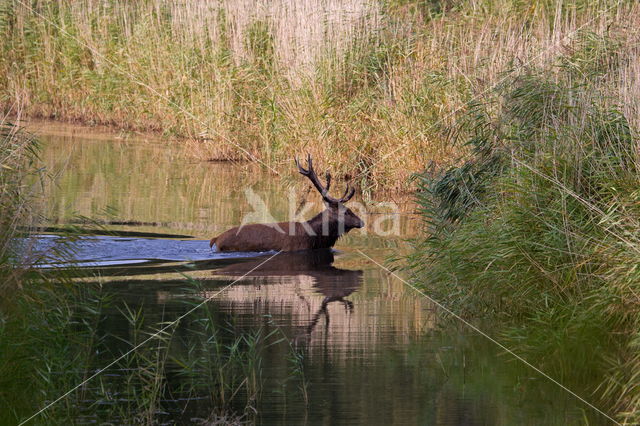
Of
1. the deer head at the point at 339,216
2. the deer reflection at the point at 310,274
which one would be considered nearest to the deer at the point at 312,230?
the deer head at the point at 339,216

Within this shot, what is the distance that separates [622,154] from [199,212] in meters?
6.90

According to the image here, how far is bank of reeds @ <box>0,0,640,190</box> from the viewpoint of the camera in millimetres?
15000

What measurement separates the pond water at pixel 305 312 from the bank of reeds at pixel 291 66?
42.1 inches

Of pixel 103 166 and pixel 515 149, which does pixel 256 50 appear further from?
pixel 515 149

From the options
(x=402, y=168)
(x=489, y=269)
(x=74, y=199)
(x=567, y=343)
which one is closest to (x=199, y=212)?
(x=74, y=199)

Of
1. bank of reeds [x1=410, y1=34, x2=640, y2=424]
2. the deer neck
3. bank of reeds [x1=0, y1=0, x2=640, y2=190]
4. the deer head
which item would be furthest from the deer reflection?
bank of reeds [x1=0, y1=0, x2=640, y2=190]

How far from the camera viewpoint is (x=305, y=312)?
8.95 metres

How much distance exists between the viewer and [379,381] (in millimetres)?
6887

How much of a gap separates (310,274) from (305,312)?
6.54ft

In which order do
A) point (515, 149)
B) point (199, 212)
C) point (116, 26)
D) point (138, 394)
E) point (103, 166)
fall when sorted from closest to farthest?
point (138, 394) < point (515, 149) < point (199, 212) < point (103, 166) < point (116, 26)

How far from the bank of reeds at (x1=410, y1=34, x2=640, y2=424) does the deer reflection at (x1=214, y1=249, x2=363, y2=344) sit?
0.76m

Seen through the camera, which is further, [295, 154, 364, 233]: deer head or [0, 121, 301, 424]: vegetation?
[295, 154, 364, 233]: deer head

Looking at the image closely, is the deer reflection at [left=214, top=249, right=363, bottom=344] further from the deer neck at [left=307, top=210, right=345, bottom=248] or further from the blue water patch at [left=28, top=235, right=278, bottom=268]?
the blue water patch at [left=28, top=235, right=278, bottom=268]

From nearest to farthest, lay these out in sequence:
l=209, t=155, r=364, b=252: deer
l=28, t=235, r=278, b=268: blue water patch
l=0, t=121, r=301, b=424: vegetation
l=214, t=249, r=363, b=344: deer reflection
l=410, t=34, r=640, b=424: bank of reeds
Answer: l=0, t=121, r=301, b=424: vegetation
l=410, t=34, r=640, b=424: bank of reeds
l=214, t=249, r=363, b=344: deer reflection
l=28, t=235, r=278, b=268: blue water patch
l=209, t=155, r=364, b=252: deer
